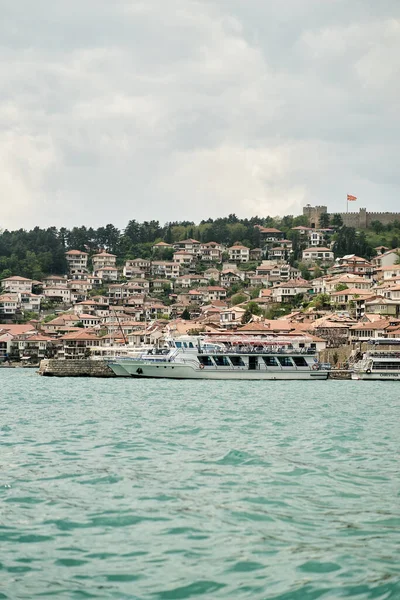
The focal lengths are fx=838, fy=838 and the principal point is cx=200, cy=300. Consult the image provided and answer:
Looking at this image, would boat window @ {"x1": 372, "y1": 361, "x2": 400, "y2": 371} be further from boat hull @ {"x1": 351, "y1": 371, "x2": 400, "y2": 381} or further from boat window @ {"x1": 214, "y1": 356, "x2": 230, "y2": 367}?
boat window @ {"x1": 214, "y1": 356, "x2": 230, "y2": 367}

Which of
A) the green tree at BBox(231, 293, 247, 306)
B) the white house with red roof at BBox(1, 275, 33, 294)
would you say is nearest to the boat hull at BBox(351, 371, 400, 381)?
the green tree at BBox(231, 293, 247, 306)

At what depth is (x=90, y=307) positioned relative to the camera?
411ft

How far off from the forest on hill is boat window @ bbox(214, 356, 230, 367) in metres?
85.5

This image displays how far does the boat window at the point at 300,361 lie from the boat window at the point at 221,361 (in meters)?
5.21

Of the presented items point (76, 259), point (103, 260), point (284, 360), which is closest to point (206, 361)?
point (284, 360)

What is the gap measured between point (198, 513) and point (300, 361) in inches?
2059

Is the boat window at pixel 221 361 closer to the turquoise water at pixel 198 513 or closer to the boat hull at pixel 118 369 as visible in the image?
the boat hull at pixel 118 369

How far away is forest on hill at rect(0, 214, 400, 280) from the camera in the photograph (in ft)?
487

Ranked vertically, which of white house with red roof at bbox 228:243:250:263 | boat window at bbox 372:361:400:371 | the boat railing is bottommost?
boat window at bbox 372:361:400:371

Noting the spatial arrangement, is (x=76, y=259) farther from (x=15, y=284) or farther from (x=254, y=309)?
(x=254, y=309)

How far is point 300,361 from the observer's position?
2472 inches

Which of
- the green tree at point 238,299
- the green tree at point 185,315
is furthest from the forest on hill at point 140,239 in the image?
the green tree at point 185,315

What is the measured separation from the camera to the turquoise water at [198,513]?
8.45 meters

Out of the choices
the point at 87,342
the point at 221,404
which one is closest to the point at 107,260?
the point at 87,342
